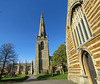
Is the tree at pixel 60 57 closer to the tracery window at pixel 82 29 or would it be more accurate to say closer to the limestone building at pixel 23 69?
the tracery window at pixel 82 29

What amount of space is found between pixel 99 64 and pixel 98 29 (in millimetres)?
2167

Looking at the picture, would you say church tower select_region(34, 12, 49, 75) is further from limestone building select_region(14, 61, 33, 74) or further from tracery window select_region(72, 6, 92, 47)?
tracery window select_region(72, 6, 92, 47)

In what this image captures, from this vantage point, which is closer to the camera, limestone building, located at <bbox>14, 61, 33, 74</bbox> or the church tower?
the church tower

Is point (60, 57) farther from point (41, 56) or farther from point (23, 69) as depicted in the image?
point (23, 69)

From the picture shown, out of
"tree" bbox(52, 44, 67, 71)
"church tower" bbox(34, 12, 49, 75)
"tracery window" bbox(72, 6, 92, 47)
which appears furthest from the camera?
"church tower" bbox(34, 12, 49, 75)

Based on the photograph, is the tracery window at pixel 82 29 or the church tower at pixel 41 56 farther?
the church tower at pixel 41 56


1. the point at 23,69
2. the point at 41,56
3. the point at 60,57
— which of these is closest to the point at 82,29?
the point at 60,57

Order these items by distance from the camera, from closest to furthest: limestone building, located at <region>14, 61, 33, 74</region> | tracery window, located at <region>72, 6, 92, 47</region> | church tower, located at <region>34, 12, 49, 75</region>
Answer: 1. tracery window, located at <region>72, 6, 92, 47</region>
2. church tower, located at <region>34, 12, 49, 75</region>
3. limestone building, located at <region>14, 61, 33, 74</region>

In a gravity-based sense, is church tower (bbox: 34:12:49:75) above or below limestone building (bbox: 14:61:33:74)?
above

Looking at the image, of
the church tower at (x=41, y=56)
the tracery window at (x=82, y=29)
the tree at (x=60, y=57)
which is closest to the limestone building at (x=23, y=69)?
the church tower at (x=41, y=56)

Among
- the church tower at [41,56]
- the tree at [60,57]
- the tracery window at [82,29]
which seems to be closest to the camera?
the tracery window at [82,29]

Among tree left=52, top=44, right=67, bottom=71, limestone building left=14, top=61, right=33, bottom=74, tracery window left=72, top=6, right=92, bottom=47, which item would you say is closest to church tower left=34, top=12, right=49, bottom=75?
tree left=52, top=44, right=67, bottom=71

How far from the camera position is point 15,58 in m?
15.9

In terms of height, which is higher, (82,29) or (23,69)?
(82,29)
